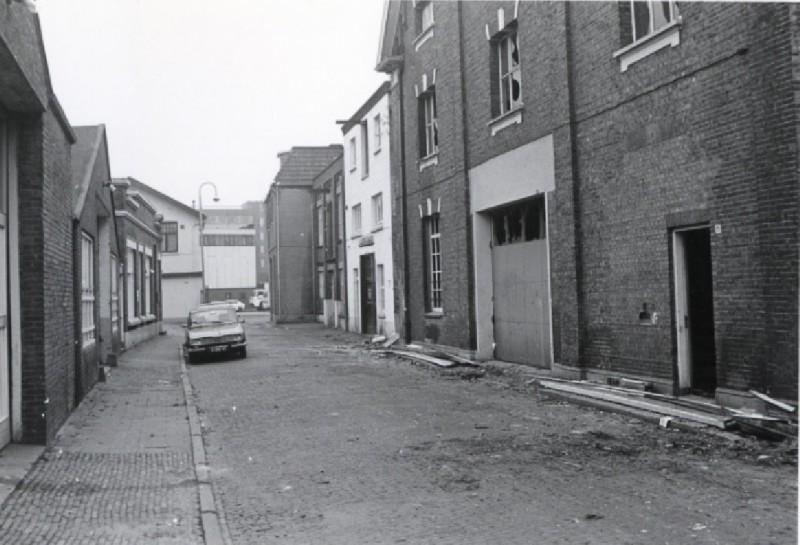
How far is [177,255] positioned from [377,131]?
30.4 meters

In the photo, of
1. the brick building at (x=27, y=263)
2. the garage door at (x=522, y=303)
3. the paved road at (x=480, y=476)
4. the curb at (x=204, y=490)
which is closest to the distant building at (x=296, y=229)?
the garage door at (x=522, y=303)

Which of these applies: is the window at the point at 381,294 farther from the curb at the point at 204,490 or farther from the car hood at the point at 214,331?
the curb at the point at 204,490

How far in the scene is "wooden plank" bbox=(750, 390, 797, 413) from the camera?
834 centimetres

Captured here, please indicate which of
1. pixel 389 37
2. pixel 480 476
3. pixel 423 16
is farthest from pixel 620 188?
pixel 389 37

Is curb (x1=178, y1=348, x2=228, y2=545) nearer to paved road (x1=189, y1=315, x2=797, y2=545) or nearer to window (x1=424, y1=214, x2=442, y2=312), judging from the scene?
paved road (x1=189, y1=315, x2=797, y2=545)

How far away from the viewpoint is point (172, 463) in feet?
27.5

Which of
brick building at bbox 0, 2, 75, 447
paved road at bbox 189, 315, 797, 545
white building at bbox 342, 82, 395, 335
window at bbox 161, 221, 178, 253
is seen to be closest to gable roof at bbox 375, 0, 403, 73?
white building at bbox 342, 82, 395, 335

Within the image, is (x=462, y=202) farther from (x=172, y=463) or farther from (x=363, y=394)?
(x=172, y=463)

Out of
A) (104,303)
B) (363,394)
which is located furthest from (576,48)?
(104,303)

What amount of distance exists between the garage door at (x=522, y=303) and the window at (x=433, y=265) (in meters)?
3.22

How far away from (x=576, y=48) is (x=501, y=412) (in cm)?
625

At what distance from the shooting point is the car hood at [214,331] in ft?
69.9

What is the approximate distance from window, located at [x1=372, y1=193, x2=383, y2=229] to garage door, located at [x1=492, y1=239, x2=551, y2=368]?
10893 mm

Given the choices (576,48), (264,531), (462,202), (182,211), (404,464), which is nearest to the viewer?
(264,531)
